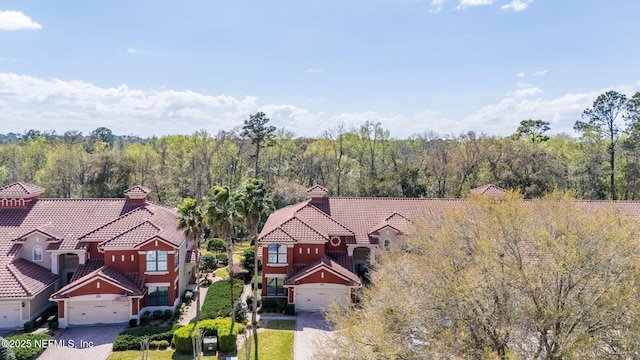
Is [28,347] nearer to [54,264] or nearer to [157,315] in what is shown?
[157,315]

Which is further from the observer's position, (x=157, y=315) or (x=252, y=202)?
(x=157, y=315)

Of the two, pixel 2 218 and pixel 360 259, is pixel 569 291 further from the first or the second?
pixel 2 218

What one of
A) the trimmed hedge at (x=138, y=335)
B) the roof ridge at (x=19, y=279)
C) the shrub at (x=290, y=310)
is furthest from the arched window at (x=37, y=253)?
the shrub at (x=290, y=310)

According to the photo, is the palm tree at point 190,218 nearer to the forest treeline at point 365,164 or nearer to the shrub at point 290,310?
the shrub at point 290,310

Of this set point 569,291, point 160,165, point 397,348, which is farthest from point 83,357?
point 160,165

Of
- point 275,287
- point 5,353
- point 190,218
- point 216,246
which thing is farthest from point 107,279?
point 216,246

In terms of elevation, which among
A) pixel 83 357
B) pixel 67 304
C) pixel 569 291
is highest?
pixel 569 291

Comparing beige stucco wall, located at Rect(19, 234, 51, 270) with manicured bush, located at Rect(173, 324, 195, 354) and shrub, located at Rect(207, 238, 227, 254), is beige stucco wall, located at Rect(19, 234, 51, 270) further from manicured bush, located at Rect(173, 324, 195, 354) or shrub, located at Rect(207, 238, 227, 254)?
shrub, located at Rect(207, 238, 227, 254)

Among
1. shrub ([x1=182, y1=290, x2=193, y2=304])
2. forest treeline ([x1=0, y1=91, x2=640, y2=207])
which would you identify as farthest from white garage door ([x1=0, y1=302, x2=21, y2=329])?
forest treeline ([x1=0, y1=91, x2=640, y2=207])
